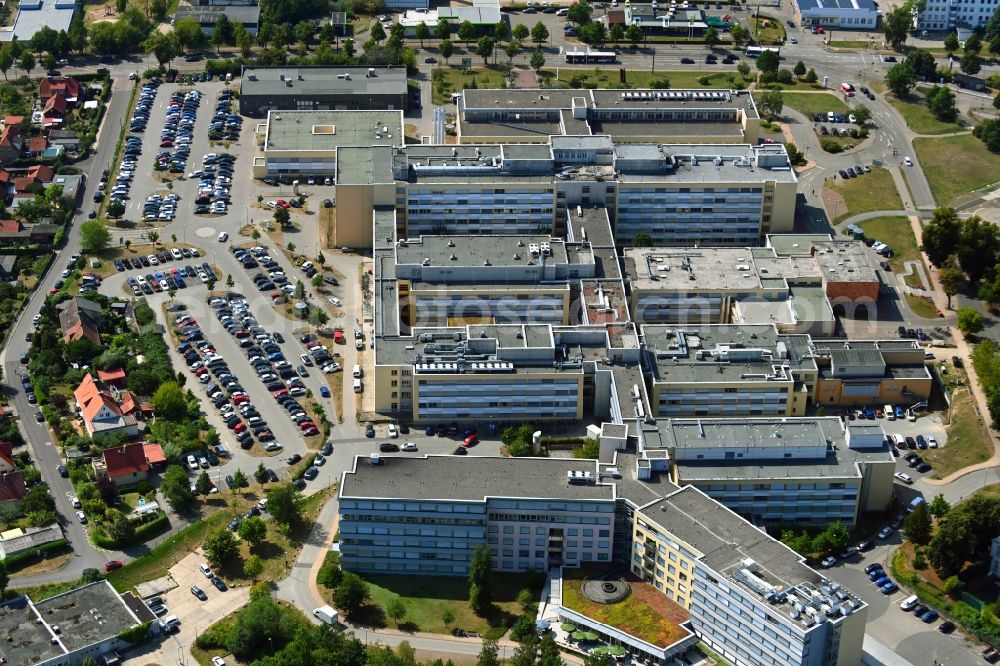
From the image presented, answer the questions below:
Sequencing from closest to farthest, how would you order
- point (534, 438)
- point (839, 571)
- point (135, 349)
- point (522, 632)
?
point (522, 632), point (839, 571), point (534, 438), point (135, 349)

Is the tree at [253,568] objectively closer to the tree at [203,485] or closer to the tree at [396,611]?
the tree at [203,485]

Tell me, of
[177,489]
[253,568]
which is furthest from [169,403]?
[253,568]

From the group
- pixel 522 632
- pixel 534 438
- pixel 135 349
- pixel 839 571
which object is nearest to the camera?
pixel 522 632

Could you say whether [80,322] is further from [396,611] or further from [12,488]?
[396,611]

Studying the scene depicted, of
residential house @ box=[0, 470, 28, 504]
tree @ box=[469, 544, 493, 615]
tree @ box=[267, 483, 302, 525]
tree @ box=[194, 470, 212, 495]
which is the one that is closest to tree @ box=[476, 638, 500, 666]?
tree @ box=[469, 544, 493, 615]

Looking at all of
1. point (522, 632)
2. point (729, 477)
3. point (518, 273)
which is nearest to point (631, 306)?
point (518, 273)

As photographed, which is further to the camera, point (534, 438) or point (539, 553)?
point (534, 438)

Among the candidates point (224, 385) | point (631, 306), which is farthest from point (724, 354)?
point (224, 385)

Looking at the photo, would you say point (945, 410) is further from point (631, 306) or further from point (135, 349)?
point (135, 349)

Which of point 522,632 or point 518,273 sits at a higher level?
point 518,273
